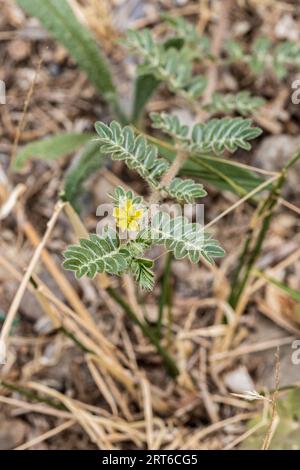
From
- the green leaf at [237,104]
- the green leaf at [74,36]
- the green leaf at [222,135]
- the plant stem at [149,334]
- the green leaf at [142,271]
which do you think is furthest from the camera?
the green leaf at [74,36]

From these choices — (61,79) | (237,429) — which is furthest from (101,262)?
(61,79)

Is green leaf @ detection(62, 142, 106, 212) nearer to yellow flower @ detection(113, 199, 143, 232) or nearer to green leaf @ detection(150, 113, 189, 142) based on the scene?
green leaf @ detection(150, 113, 189, 142)

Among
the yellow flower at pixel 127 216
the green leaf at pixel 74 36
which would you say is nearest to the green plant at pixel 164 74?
the green leaf at pixel 74 36

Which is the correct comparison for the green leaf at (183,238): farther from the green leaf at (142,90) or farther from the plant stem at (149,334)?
the green leaf at (142,90)

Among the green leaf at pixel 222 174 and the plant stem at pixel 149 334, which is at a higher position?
the green leaf at pixel 222 174

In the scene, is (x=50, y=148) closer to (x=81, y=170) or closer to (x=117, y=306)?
(x=81, y=170)

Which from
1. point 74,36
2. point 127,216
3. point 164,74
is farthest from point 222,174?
point 74,36

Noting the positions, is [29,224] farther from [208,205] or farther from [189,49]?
[189,49]
